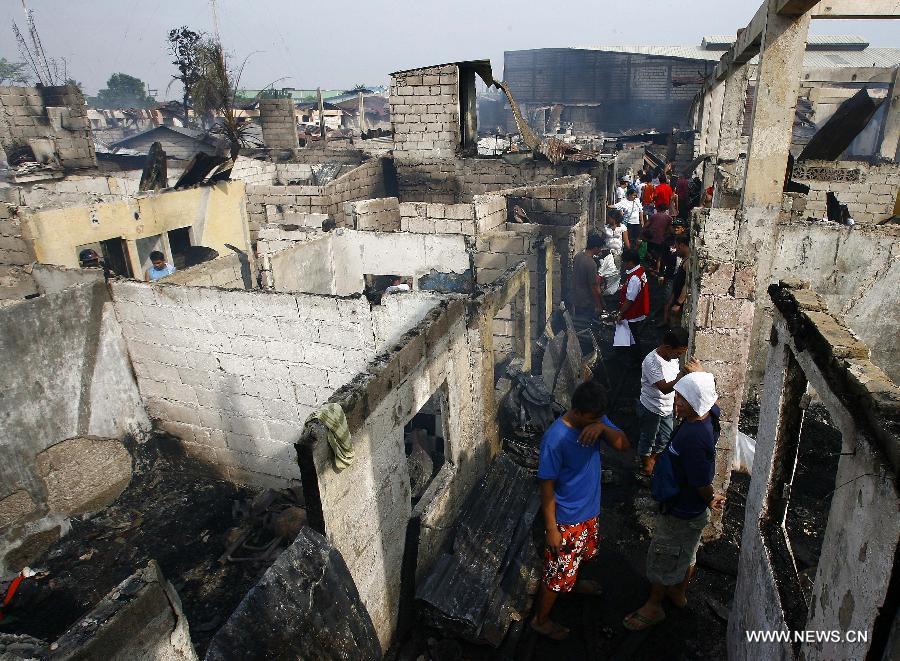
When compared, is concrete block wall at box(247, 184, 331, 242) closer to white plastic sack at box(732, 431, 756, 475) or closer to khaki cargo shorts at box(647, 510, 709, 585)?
white plastic sack at box(732, 431, 756, 475)

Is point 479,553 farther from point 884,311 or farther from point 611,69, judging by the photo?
point 611,69

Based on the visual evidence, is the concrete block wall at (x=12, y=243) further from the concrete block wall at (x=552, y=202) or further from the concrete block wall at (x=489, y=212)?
the concrete block wall at (x=552, y=202)

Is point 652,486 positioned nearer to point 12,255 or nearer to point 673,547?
point 673,547

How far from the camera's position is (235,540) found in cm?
601

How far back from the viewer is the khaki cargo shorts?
13.3 ft

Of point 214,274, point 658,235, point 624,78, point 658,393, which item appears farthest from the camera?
point 624,78

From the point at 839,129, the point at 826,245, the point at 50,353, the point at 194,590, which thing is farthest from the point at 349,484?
the point at 839,129

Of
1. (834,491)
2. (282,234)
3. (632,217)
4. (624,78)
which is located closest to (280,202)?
(282,234)

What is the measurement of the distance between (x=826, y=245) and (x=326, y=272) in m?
6.57

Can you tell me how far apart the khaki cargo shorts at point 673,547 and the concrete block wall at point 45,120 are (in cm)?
1744

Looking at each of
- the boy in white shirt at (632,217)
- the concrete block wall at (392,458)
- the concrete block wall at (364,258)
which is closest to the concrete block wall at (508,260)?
the concrete block wall at (364,258)

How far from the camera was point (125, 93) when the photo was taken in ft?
203

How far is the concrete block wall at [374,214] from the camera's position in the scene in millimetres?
9227

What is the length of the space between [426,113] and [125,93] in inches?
Answer: 2548
